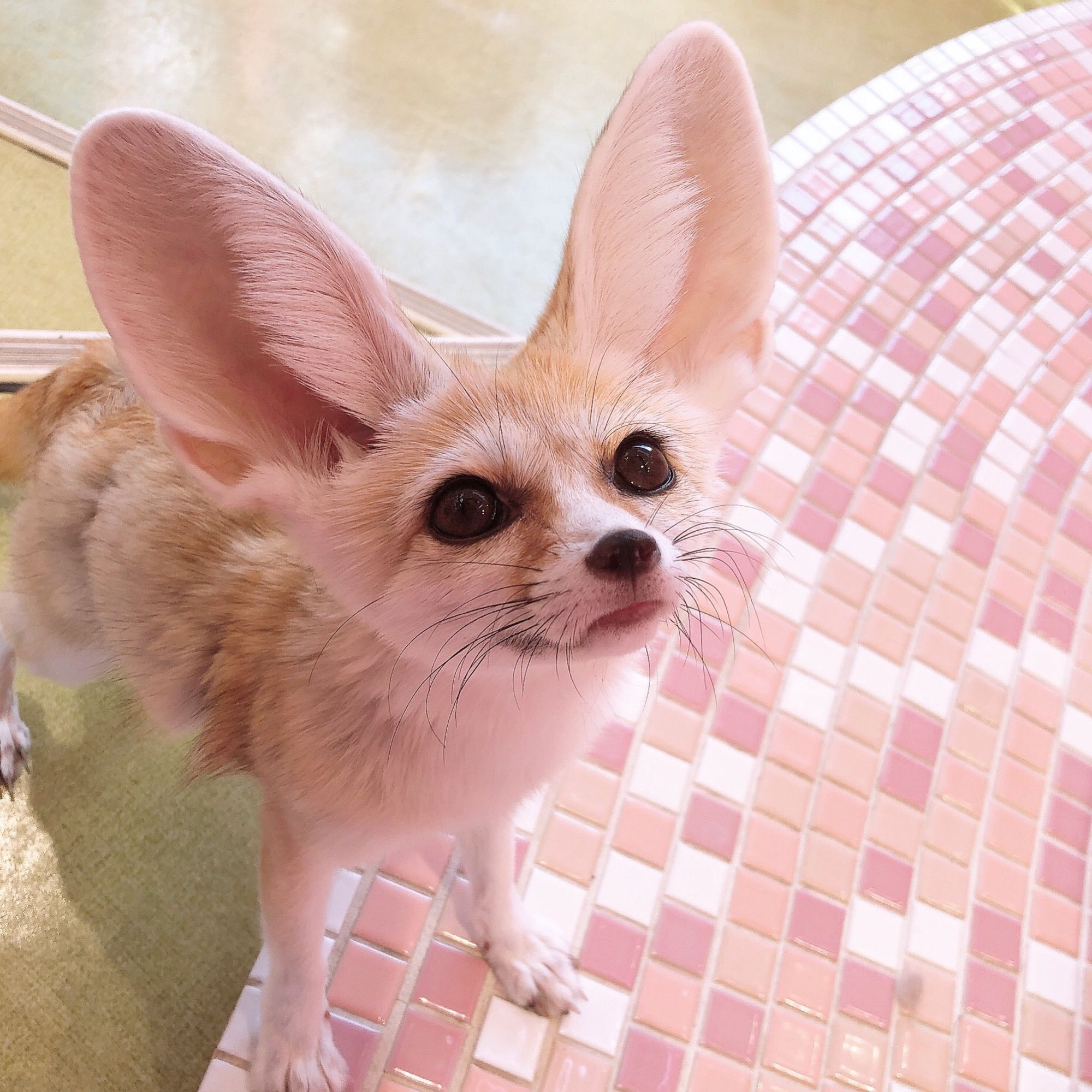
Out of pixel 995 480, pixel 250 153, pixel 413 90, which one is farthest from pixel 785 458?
pixel 413 90

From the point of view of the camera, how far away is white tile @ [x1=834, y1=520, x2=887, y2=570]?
46.8 inches

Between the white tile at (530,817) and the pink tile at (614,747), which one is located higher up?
the pink tile at (614,747)

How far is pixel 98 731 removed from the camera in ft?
4.55

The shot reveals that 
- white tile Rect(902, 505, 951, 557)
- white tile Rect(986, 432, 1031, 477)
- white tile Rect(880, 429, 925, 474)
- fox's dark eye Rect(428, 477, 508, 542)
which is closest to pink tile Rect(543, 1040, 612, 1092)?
fox's dark eye Rect(428, 477, 508, 542)

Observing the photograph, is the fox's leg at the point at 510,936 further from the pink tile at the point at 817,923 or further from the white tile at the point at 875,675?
the white tile at the point at 875,675

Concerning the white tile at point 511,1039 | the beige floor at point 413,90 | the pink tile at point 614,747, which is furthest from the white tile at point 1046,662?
the beige floor at point 413,90

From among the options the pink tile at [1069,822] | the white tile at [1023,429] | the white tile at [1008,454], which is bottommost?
the pink tile at [1069,822]

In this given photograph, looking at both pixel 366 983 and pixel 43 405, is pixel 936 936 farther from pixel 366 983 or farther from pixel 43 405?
pixel 43 405

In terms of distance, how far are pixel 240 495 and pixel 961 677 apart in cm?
92

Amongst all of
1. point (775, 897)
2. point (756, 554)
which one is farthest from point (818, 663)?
point (775, 897)

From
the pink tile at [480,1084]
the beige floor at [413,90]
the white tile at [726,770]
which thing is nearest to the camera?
the pink tile at [480,1084]

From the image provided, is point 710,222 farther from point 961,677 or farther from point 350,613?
point 961,677

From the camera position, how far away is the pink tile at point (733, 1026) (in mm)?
866

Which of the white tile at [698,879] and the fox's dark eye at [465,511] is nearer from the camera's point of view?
the fox's dark eye at [465,511]
